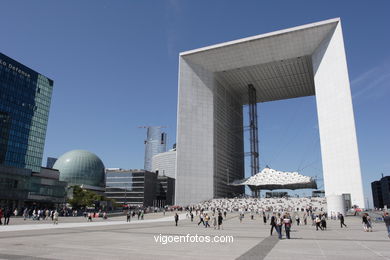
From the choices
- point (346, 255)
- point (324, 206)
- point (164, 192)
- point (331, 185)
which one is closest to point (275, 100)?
point (331, 185)

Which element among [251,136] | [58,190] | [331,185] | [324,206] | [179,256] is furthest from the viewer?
[251,136]

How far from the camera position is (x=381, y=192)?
167 m

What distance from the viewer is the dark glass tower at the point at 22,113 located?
91188mm

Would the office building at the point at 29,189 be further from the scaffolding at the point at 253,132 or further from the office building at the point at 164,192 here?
the office building at the point at 164,192

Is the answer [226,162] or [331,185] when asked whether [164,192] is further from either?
[331,185]

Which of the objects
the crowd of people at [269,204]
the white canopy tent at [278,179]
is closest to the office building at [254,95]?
the crowd of people at [269,204]

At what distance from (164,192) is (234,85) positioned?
74531mm

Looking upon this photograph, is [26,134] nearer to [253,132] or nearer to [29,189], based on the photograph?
[29,189]

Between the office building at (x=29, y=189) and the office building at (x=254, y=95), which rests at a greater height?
the office building at (x=254, y=95)

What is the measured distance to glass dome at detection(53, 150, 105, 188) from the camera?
4985 inches

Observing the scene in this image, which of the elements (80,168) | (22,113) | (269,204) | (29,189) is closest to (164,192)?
(80,168)

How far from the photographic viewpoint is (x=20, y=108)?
96312 millimetres

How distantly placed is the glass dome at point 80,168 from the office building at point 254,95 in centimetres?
6150

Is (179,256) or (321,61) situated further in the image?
(321,61)
